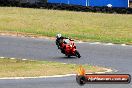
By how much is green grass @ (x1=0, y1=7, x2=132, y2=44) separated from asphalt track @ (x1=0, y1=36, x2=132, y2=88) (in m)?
3.53

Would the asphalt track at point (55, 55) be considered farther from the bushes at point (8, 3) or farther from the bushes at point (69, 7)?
the bushes at point (8, 3)

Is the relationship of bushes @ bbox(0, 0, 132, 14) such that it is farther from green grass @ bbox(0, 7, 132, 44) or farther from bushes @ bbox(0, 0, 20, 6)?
green grass @ bbox(0, 7, 132, 44)

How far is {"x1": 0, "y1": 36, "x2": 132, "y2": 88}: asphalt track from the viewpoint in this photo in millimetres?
9500

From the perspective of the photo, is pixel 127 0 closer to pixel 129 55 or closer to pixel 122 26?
pixel 122 26

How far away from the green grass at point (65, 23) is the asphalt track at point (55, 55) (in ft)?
11.6

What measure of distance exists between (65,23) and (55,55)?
14.8 m

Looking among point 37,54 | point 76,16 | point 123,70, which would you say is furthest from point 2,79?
point 76,16

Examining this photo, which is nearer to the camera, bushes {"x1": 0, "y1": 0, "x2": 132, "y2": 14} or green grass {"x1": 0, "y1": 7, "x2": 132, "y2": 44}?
green grass {"x1": 0, "y1": 7, "x2": 132, "y2": 44}

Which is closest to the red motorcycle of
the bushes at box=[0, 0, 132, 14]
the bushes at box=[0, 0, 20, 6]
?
the bushes at box=[0, 0, 132, 14]

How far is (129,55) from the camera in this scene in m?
17.4

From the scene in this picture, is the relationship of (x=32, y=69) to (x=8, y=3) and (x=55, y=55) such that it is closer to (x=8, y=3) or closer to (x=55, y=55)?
(x=55, y=55)

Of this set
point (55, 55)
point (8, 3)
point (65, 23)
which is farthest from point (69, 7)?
point (55, 55)

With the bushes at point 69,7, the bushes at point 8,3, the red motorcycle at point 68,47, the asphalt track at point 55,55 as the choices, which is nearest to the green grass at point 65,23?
the bushes at point 69,7

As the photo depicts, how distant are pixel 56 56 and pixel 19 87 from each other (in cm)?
821
